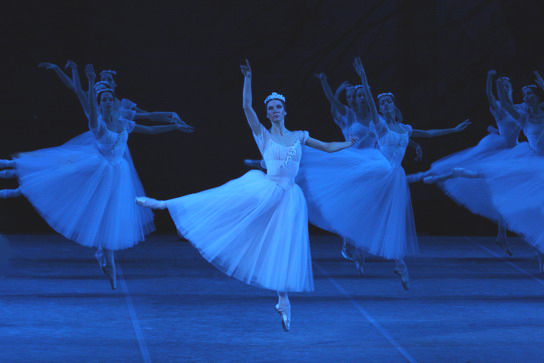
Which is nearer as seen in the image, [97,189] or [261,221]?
[261,221]

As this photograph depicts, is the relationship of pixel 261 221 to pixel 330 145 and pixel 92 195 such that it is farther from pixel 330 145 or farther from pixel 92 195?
pixel 92 195

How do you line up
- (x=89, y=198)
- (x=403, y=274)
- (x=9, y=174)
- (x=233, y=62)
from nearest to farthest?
1. (x=403, y=274)
2. (x=89, y=198)
3. (x=9, y=174)
4. (x=233, y=62)

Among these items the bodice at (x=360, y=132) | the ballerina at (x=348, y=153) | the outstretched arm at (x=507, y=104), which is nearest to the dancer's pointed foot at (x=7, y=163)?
the ballerina at (x=348, y=153)

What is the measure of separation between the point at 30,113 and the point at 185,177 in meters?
1.56

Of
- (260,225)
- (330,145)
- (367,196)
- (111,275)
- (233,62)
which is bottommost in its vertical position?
(111,275)

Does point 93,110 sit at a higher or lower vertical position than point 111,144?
higher

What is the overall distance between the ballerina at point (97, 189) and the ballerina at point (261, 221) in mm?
1380

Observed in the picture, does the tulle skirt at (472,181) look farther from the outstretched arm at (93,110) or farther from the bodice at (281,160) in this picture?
the bodice at (281,160)

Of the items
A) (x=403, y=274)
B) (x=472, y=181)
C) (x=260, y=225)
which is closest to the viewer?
(x=260, y=225)

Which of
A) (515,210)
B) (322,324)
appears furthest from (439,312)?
(515,210)

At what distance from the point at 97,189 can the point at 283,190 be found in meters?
1.92

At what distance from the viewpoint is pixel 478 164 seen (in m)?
7.48

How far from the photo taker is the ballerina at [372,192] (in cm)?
628

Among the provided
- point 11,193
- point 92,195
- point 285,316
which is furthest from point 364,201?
point 11,193
